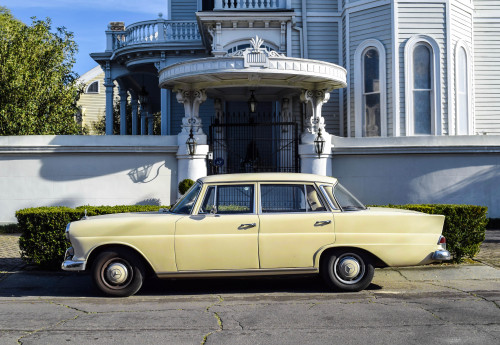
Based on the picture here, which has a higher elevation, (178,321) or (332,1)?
(332,1)

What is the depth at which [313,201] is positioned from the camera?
779 centimetres

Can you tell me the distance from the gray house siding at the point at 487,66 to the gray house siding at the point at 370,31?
3.53 meters

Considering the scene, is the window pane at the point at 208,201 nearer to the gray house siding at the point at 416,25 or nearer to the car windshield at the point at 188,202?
the car windshield at the point at 188,202

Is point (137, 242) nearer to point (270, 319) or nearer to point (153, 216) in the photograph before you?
point (153, 216)

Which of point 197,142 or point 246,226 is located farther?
point 197,142

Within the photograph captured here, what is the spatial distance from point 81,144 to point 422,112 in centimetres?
953

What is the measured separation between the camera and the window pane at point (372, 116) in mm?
17172

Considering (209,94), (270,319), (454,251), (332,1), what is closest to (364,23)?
(332,1)

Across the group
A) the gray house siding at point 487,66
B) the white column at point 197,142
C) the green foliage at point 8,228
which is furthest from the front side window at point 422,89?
the green foliage at point 8,228

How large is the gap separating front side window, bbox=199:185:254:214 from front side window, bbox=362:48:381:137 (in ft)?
33.5

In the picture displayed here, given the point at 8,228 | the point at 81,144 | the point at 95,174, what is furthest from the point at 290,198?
the point at 8,228

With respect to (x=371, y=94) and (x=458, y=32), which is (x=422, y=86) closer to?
(x=371, y=94)

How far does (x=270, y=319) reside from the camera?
6305 mm

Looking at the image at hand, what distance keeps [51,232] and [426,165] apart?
30.1 ft
